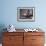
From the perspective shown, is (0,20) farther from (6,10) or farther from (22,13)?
(22,13)

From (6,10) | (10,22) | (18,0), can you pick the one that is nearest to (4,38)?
(10,22)

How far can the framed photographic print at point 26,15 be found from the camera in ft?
14.9

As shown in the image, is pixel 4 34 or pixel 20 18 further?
pixel 20 18

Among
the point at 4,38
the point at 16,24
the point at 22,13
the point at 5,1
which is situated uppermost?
the point at 5,1

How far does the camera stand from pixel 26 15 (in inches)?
180

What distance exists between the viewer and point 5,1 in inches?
179

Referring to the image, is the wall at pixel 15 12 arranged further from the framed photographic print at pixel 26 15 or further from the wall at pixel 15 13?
the framed photographic print at pixel 26 15

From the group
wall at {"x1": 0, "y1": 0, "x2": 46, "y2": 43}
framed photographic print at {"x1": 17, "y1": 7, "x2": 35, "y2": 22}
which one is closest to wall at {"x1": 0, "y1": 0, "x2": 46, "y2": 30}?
wall at {"x1": 0, "y1": 0, "x2": 46, "y2": 43}

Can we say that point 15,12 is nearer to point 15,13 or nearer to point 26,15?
point 15,13

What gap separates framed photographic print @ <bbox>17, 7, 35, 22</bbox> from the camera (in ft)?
14.9

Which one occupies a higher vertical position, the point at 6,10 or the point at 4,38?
the point at 6,10

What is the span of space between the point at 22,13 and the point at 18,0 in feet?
1.49

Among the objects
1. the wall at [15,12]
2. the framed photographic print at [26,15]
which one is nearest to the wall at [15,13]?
the wall at [15,12]

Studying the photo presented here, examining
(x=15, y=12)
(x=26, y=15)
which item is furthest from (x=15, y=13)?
(x=26, y=15)
